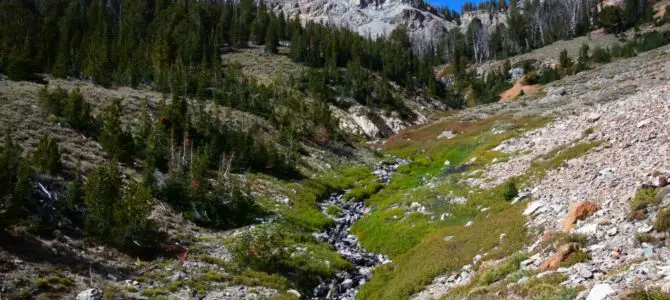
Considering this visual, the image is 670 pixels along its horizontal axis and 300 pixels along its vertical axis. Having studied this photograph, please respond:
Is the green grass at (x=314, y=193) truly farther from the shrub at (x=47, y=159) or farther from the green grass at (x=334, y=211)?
the shrub at (x=47, y=159)

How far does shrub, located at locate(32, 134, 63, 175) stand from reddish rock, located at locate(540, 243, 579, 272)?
84.9 feet

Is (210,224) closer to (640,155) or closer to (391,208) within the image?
(391,208)

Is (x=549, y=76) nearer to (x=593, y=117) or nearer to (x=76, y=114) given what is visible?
(x=593, y=117)

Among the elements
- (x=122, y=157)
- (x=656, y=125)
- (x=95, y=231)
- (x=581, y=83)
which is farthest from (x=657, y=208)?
(x=581, y=83)

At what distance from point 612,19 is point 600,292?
156001 millimetres

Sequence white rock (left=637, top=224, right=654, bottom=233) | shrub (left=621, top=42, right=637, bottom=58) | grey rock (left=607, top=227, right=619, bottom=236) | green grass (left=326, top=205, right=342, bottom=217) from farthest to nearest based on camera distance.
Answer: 1. shrub (left=621, top=42, right=637, bottom=58)
2. green grass (left=326, top=205, right=342, bottom=217)
3. grey rock (left=607, top=227, right=619, bottom=236)
4. white rock (left=637, top=224, right=654, bottom=233)

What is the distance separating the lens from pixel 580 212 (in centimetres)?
1574

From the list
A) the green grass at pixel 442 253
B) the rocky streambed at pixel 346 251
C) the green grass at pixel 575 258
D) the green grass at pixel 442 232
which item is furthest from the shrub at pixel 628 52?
the green grass at pixel 575 258

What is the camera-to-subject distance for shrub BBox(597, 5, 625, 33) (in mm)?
136125

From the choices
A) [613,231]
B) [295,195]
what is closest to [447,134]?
[295,195]

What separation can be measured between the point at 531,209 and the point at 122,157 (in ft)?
94.5

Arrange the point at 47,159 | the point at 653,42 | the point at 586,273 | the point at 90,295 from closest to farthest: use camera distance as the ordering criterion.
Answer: the point at 586,273, the point at 90,295, the point at 47,159, the point at 653,42

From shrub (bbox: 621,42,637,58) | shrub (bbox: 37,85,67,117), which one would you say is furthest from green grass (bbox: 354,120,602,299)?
shrub (bbox: 621,42,637,58)

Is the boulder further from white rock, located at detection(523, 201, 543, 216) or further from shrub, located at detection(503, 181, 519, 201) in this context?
shrub, located at detection(503, 181, 519, 201)
